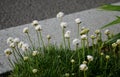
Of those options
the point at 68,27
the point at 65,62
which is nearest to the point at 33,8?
the point at 68,27

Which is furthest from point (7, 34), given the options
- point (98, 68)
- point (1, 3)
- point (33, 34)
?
point (1, 3)

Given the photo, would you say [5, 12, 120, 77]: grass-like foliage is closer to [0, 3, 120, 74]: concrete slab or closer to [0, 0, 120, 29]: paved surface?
[0, 3, 120, 74]: concrete slab

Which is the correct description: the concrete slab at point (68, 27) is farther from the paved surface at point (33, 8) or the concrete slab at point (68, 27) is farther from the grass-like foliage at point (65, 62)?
the paved surface at point (33, 8)

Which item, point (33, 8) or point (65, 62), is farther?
point (33, 8)

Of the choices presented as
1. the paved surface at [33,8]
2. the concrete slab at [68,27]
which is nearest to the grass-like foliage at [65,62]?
the concrete slab at [68,27]

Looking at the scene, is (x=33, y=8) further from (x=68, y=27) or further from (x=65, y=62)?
(x=65, y=62)

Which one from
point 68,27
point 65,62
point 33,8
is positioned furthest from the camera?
point 33,8

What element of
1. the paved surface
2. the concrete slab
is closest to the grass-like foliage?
the concrete slab

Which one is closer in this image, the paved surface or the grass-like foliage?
the grass-like foliage
